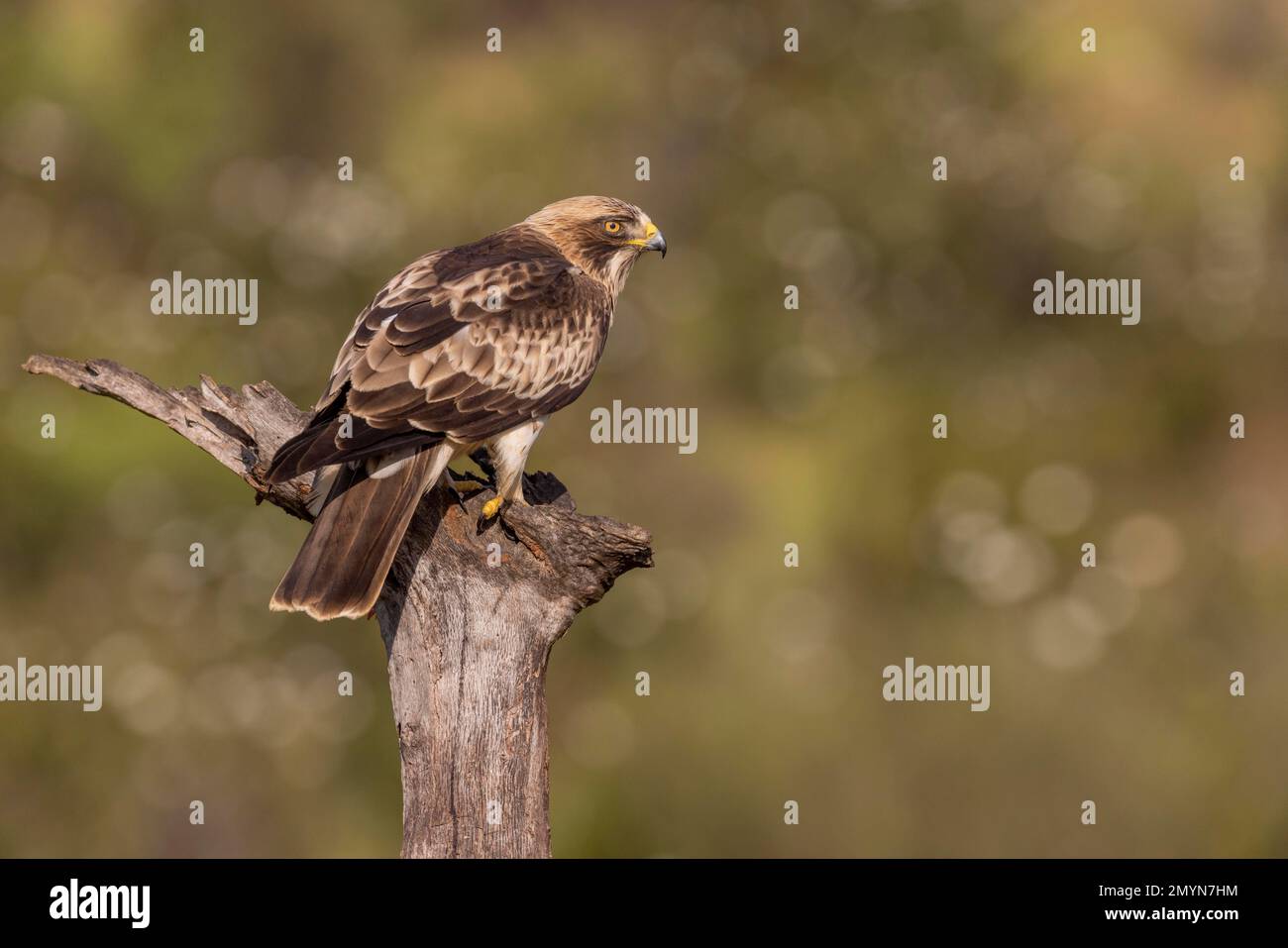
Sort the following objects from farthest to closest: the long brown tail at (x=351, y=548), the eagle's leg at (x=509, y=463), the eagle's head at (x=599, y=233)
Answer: the eagle's head at (x=599, y=233)
the eagle's leg at (x=509, y=463)
the long brown tail at (x=351, y=548)

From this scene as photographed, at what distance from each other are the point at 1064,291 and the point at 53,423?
905cm

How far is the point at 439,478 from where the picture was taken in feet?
19.0

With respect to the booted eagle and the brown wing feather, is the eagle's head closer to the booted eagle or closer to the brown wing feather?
the booted eagle

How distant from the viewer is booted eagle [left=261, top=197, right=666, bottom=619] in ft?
17.2

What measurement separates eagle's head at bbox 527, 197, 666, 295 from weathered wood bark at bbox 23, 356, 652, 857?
5.27 feet

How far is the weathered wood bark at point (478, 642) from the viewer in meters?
5.45

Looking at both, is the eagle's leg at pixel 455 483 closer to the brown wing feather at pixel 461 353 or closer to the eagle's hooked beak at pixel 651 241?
the brown wing feather at pixel 461 353

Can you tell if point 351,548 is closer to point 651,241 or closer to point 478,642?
point 478,642

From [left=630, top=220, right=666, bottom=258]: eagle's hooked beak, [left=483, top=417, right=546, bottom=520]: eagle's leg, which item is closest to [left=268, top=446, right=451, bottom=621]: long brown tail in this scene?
[left=483, top=417, right=546, bottom=520]: eagle's leg

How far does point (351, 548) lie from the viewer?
5.27 m

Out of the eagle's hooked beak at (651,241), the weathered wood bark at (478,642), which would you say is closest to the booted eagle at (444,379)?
the eagle's hooked beak at (651,241)

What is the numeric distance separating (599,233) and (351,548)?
231cm

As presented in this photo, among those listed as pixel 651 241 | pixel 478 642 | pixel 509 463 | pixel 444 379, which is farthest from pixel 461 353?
pixel 651 241

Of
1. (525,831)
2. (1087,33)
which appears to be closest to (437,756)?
(525,831)
